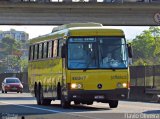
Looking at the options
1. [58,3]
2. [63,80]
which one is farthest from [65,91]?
[58,3]

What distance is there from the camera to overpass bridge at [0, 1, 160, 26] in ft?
191

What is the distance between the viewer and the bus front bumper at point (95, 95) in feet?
83.5

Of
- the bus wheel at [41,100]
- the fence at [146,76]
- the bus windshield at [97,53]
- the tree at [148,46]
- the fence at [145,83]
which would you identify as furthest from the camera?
the tree at [148,46]

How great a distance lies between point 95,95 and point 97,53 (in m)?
1.59

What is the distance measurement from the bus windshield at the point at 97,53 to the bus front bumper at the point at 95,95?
0.90 metres

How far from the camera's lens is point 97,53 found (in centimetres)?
2570

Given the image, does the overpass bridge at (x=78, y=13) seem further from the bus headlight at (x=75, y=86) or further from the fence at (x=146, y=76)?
the bus headlight at (x=75, y=86)

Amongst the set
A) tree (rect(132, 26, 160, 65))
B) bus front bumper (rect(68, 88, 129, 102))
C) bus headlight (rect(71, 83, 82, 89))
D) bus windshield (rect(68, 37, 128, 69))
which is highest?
tree (rect(132, 26, 160, 65))

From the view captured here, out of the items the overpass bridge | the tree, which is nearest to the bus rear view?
the overpass bridge

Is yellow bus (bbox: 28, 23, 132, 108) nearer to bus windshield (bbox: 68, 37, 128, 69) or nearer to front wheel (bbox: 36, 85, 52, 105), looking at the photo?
bus windshield (bbox: 68, 37, 128, 69)

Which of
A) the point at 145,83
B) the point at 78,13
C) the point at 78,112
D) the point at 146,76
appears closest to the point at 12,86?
the point at 78,13

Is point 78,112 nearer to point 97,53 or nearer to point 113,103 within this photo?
point 97,53

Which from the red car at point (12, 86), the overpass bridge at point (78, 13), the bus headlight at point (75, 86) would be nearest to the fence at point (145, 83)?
the bus headlight at point (75, 86)

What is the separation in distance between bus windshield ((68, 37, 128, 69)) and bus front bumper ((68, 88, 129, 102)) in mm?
904
